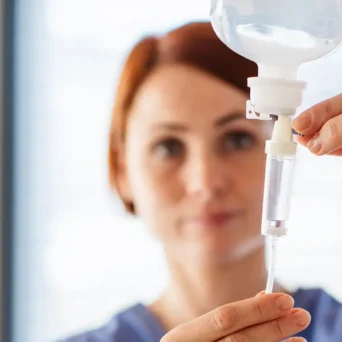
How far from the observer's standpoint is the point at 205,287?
1.04 metres

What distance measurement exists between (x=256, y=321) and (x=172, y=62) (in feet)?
1.70

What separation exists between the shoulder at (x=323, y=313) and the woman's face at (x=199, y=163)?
0.40 ft

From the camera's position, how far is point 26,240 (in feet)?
4.41

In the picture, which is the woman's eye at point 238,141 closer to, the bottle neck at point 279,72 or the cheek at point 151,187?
the cheek at point 151,187

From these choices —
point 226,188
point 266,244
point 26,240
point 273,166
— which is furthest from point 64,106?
point 273,166

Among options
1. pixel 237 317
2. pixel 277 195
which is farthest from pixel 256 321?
pixel 277 195

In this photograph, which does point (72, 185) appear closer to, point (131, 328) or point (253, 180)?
point (131, 328)

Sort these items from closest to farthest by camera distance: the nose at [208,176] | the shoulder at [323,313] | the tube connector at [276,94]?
the tube connector at [276,94] → the shoulder at [323,313] → the nose at [208,176]

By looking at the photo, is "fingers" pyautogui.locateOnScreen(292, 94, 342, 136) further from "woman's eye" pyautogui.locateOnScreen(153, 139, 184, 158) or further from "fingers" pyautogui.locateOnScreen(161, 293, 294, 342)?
"woman's eye" pyautogui.locateOnScreen(153, 139, 184, 158)

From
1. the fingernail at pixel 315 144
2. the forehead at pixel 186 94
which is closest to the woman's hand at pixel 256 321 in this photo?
the fingernail at pixel 315 144

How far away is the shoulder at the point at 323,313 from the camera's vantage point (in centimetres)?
91

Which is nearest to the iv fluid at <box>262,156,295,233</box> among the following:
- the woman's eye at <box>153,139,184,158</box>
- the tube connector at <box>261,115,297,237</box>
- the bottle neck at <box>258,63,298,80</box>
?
the tube connector at <box>261,115,297,237</box>

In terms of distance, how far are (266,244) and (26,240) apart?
0.62 m

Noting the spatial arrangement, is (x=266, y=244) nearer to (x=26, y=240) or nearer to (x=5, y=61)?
(x=26, y=240)
